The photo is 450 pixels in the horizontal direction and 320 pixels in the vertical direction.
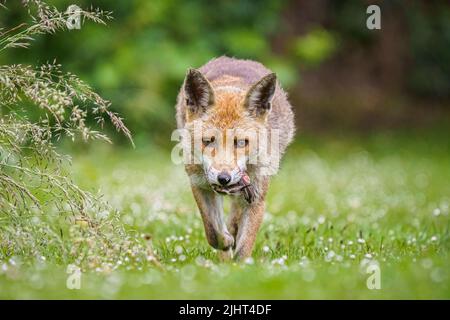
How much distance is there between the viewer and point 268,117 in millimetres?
6539

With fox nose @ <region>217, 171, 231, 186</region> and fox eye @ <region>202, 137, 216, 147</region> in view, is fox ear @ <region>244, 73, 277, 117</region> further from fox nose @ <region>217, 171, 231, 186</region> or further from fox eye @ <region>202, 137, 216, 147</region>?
fox nose @ <region>217, 171, 231, 186</region>

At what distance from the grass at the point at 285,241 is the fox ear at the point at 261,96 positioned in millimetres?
1282

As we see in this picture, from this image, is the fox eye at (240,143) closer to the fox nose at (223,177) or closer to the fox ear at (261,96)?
the fox ear at (261,96)

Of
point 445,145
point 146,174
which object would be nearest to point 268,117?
point 146,174

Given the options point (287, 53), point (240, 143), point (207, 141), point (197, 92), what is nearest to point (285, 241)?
point (240, 143)

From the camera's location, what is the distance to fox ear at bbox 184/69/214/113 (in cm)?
611

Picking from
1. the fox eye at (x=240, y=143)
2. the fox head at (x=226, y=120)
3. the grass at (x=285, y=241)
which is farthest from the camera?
the fox eye at (x=240, y=143)

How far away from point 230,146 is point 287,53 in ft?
38.6

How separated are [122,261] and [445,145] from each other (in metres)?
12.9

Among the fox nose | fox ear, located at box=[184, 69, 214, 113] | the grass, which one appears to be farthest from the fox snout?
fox ear, located at box=[184, 69, 214, 113]

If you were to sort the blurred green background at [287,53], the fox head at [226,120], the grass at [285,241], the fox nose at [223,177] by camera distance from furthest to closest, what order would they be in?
the blurred green background at [287,53] < the fox head at [226,120] < the fox nose at [223,177] < the grass at [285,241]

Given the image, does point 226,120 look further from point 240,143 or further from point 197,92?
point 197,92

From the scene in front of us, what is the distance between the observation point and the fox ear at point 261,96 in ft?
20.1

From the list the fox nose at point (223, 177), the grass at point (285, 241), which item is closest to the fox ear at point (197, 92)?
the fox nose at point (223, 177)
